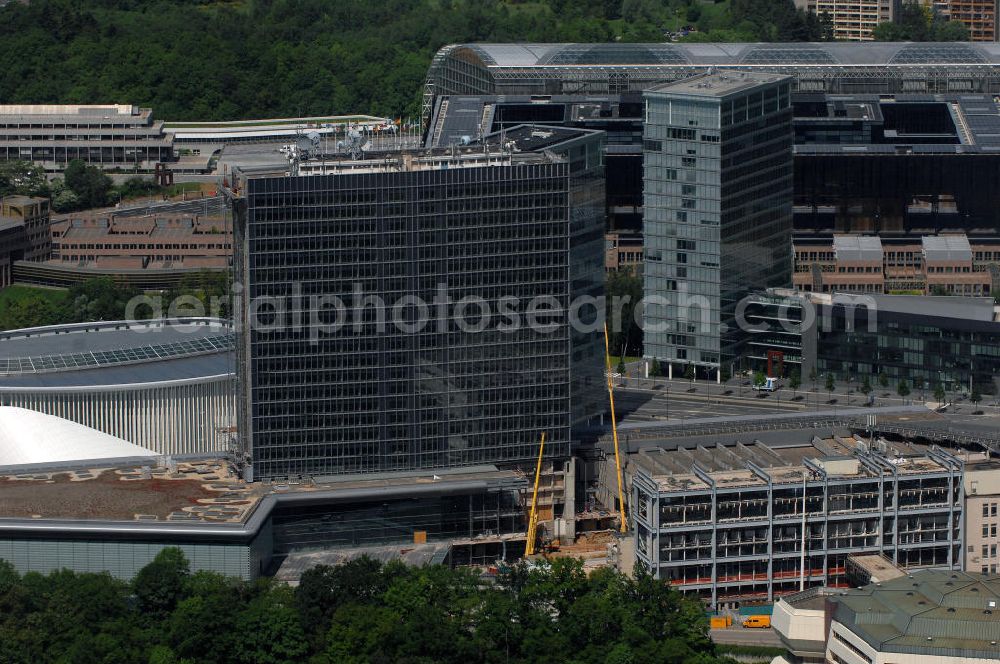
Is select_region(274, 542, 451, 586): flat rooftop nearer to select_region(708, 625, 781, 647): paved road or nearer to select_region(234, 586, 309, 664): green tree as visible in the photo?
select_region(234, 586, 309, 664): green tree

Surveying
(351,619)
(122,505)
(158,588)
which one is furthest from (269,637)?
(122,505)

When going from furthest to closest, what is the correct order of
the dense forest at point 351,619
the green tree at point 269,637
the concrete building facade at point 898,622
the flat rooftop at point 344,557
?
the flat rooftop at point 344,557 < the green tree at point 269,637 < the dense forest at point 351,619 < the concrete building facade at point 898,622

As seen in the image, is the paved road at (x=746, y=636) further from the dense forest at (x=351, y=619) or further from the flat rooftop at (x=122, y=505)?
the flat rooftop at (x=122, y=505)

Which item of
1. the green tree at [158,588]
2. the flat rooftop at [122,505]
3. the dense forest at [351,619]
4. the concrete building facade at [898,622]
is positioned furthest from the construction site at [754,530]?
the green tree at [158,588]

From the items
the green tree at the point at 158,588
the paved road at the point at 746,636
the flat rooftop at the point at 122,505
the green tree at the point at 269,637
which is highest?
the flat rooftop at the point at 122,505

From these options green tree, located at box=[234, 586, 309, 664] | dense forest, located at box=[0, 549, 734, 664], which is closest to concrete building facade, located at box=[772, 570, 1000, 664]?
dense forest, located at box=[0, 549, 734, 664]

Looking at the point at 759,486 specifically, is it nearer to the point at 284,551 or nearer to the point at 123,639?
the point at 284,551
